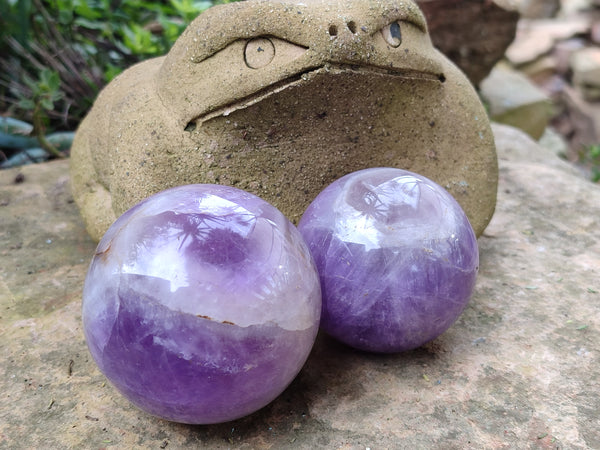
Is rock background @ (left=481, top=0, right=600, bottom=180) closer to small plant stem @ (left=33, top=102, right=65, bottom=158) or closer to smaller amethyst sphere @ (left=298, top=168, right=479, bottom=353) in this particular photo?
small plant stem @ (left=33, top=102, right=65, bottom=158)

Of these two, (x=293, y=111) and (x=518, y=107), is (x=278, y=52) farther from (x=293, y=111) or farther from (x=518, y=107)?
(x=518, y=107)

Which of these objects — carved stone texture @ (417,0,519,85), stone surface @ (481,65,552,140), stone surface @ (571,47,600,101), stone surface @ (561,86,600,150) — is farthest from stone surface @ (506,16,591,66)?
carved stone texture @ (417,0,519,85)

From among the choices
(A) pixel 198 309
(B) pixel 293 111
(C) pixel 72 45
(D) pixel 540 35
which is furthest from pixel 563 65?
(A) pixel 198 309

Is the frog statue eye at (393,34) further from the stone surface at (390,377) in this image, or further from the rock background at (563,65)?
the rock background at (563,65)

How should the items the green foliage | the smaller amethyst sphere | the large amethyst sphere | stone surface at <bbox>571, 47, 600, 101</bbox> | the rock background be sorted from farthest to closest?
stone surface at <bbox>571, 47, 600, 101</bbox> → the rock background → the green foliage → the smaller amethyst sphere → the large amethyst sphere

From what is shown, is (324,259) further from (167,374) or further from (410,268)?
(167,374)
